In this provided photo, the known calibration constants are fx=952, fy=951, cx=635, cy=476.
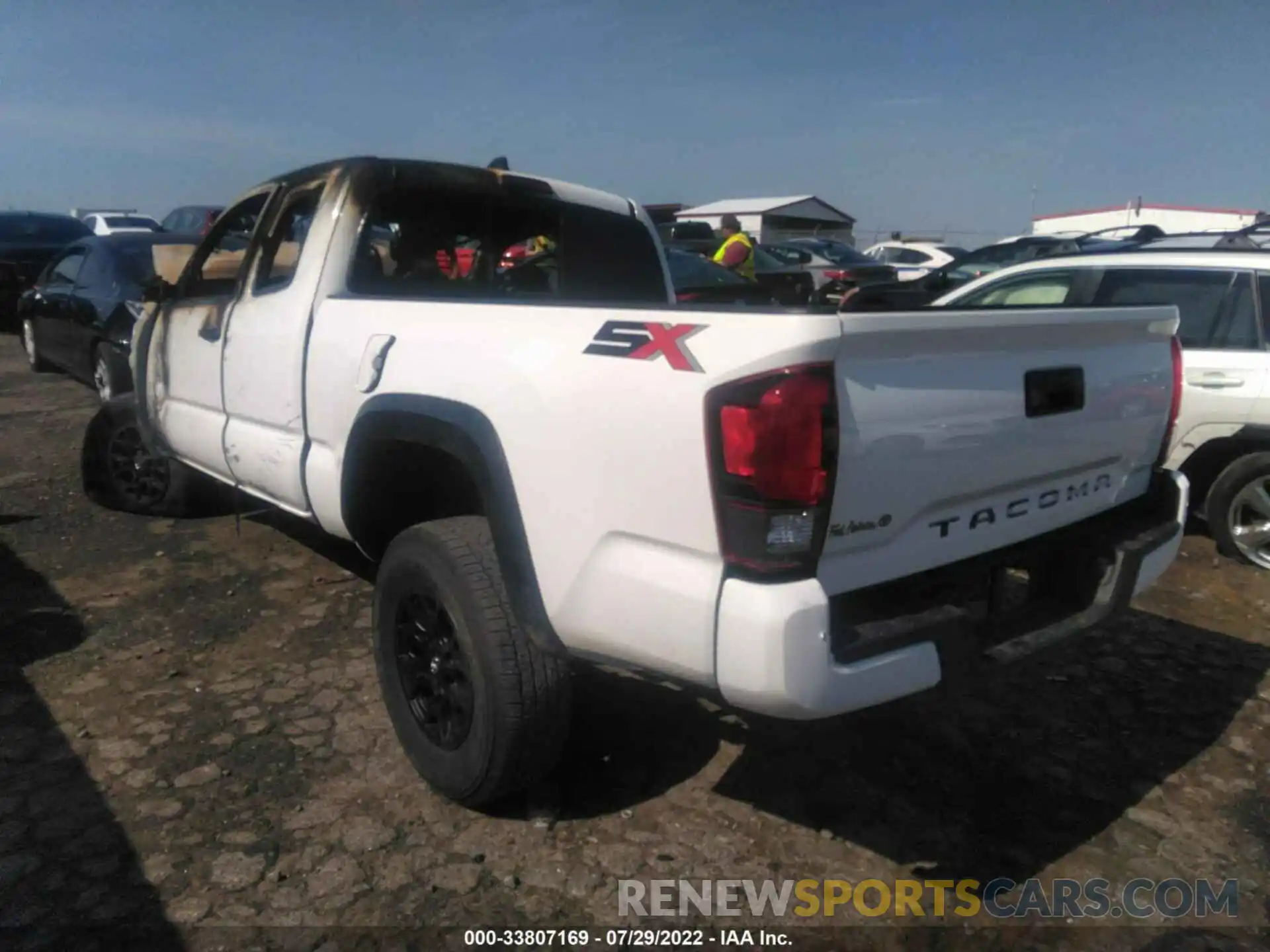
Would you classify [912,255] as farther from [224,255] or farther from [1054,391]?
[1054,391]

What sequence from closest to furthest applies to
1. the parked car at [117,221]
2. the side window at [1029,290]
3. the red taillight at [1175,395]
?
the red taillight at [1175,395]
the side window at [1029,290]
the parked car at [117,221]

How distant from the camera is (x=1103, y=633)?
13.8ft

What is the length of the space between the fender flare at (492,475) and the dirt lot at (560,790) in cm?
25

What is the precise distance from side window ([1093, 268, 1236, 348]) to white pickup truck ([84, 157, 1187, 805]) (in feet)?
8.28

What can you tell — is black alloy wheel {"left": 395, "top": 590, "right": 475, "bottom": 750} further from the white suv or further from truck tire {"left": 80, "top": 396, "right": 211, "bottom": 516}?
the white suv

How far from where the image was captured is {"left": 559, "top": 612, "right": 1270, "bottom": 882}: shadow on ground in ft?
9.05

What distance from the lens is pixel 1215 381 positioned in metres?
5.05

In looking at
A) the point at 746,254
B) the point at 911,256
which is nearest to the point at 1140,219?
the point at 911,256

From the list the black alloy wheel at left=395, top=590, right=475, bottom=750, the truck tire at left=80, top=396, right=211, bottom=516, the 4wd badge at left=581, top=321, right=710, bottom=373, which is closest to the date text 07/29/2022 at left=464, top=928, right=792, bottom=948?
the black alloy wheel at left=395, top=590, right=475, bottom=750

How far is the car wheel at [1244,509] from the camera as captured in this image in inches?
196

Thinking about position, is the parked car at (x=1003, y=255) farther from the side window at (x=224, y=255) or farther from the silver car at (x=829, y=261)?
the side window at (x=224, y=255)

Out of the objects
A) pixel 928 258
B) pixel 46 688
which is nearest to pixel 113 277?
pixel 46 688

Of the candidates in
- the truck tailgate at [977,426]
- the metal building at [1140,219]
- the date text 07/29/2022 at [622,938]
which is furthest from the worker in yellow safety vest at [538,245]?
the metal building at [1140,219]

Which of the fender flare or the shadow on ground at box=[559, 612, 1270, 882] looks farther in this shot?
the shadow on ground at box=[559, 612, 1270, 882]
